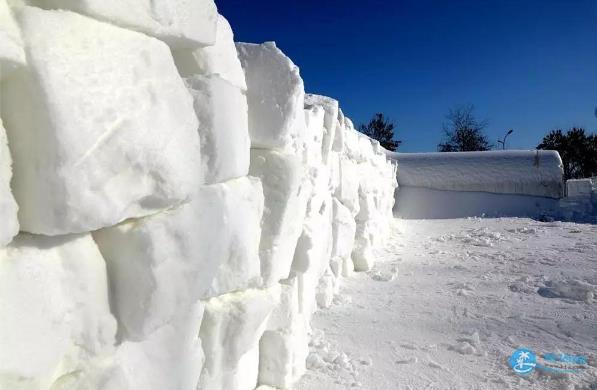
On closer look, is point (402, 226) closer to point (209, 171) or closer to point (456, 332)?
point (456, 332)

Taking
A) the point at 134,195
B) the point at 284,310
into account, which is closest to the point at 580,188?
the point at 284,310

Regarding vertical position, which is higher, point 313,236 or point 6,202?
point 6,202

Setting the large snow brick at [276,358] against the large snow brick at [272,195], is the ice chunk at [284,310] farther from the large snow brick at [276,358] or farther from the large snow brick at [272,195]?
the large snow brick at [272,195]

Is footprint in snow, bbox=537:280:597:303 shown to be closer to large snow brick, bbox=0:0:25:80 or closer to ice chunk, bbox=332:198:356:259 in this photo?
ice chunk, bbox=332:198:356:259

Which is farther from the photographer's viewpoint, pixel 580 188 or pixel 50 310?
pixel 580 188

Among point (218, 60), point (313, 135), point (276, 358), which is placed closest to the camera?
point (218, 60)

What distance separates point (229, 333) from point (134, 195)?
690 mm

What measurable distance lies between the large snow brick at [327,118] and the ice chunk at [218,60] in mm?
1599

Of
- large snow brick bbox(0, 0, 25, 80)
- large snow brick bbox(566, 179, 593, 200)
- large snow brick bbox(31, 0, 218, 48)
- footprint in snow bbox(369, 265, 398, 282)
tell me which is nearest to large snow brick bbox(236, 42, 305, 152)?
large snow brick bbox(31, 0, 218, 48)

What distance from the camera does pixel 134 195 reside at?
105 cm

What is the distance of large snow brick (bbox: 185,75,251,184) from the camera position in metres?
1.33

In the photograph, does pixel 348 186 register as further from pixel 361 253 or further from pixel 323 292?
pixel 323 292

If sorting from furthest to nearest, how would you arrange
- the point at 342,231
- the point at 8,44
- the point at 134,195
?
the point at 342,231
the point at 134,195
the point at 8,44

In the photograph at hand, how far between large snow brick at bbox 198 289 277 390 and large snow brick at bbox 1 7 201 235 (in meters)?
0.52
